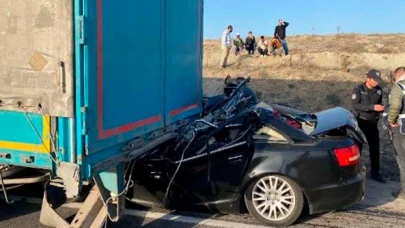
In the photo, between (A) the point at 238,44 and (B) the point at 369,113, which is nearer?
(B) the point at 369,113

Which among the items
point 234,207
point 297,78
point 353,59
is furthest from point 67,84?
point 353,59

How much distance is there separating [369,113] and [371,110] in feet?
0.35

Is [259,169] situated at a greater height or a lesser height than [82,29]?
lesser

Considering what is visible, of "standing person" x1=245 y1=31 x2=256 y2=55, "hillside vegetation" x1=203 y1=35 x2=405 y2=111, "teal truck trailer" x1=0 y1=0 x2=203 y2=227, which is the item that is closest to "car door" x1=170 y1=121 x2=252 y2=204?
"teal truck trailer" x1=0 y1=0 x2=203 y2=227

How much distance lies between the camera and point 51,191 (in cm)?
522

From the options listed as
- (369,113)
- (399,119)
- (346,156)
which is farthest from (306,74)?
(346,156)

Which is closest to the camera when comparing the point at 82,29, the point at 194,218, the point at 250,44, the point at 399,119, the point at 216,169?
the point at 82,29

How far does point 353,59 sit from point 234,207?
1828 cm

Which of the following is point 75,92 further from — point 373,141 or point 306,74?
point 306,74

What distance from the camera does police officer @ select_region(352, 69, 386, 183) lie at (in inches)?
297

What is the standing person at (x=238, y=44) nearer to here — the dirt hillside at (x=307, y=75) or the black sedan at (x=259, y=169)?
the dirt hillside at (x=307, y=75)

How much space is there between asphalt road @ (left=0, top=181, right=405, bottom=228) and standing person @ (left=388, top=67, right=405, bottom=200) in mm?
883

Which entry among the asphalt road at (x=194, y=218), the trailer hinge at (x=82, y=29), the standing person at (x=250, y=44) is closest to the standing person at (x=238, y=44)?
the standing person at (x=250, y=44)

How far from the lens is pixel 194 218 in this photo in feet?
17.8
